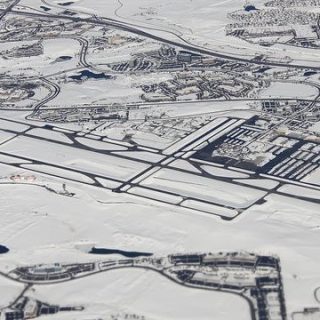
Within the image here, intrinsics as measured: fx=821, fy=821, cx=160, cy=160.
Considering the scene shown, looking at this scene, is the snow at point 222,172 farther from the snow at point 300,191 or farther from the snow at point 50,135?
the snow at point 50,135

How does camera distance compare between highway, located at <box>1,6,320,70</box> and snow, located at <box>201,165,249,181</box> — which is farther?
highway, located at <box>1,6,320,70</box>

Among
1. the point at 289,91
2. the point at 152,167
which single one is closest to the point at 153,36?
the point at 289,91

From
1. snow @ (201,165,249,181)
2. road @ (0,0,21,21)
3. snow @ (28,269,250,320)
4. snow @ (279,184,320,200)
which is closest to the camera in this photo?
snow @ (28,269,250,320)

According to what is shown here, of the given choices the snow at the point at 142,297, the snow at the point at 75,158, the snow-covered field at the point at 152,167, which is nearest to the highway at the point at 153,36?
the snow-covered field at the point at 152,167

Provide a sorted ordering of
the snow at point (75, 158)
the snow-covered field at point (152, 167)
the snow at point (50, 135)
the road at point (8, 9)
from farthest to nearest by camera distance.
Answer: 1. the road at point (8, 9)
2. the snow at point (50, 135)
3. the snow at point (75, 158)
4. the snow-covered field at point (152, 167)

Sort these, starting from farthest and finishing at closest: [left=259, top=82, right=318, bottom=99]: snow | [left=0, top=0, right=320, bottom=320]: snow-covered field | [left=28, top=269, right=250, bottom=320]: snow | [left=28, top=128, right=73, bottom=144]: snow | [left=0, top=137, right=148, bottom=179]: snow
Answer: [left=259, top=82, right=318, bottom=99]: snow → [left=28, top=128, right=73, bottom=144]: snow → [left=0, top=137, right=148, bottom=179]: snow → [left=0, top=0, right=320, bottom=320]: snow-covered field → [left=28, top=269, right=250, bottom=320]: snow

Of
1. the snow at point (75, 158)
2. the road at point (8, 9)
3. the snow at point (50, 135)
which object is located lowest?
the snow at point (75, 158)

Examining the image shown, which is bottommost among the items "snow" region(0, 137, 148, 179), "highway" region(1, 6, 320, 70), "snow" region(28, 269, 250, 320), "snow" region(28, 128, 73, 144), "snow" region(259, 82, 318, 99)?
"snow" region(28, 269, 250, 320)

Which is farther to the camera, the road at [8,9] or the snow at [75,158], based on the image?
the road at [8,9]

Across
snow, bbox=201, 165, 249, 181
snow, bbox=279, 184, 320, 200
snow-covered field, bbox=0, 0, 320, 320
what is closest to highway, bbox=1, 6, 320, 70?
snow-covered field, bbox=0, 0, 320, 320

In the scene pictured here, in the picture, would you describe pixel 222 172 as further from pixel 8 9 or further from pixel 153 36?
pixel 8 9

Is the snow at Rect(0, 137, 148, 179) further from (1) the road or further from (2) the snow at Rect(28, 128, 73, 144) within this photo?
(1) the road

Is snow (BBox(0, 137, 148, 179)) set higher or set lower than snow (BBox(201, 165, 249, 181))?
higher
